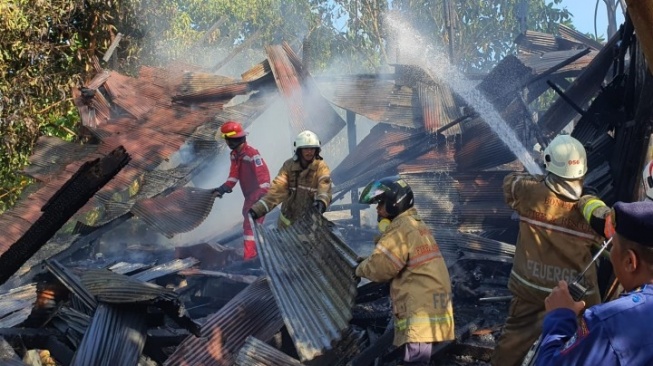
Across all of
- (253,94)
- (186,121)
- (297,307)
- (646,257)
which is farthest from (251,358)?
(253,94)

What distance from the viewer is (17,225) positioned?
771 cm

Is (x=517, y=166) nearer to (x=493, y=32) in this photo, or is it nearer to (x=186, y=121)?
(x=186, y=121)

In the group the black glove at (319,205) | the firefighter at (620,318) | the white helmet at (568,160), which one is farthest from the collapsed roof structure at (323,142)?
the firefighter at (620,318)

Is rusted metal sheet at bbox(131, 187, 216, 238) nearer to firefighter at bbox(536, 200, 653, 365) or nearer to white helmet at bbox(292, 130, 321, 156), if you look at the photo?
white helmet at bbox(292, 130, 321, 156)

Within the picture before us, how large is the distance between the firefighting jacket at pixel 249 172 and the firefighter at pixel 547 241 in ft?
14.4

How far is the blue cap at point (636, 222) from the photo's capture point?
192cm

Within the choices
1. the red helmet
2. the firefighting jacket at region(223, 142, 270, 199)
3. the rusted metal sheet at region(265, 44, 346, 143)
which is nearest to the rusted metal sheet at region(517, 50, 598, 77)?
the rusted metal sheet at region(265, 44, 346, 143)

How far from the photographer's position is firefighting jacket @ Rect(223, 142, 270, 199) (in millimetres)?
8086

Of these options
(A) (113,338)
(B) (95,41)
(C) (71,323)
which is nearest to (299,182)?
(C) (71,323)

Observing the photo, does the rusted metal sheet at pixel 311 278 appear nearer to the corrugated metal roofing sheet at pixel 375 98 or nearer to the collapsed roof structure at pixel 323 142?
the collapsed roof structure at pixel 323 142

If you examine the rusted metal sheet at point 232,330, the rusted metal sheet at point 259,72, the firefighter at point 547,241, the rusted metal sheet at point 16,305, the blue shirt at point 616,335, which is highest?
the blue shirt at point 616,335

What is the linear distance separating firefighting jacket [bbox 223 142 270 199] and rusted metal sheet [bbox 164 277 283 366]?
9.49 feet

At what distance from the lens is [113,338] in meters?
4.19

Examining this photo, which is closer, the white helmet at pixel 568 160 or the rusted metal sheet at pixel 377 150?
the white helmet at pixel 568 160
